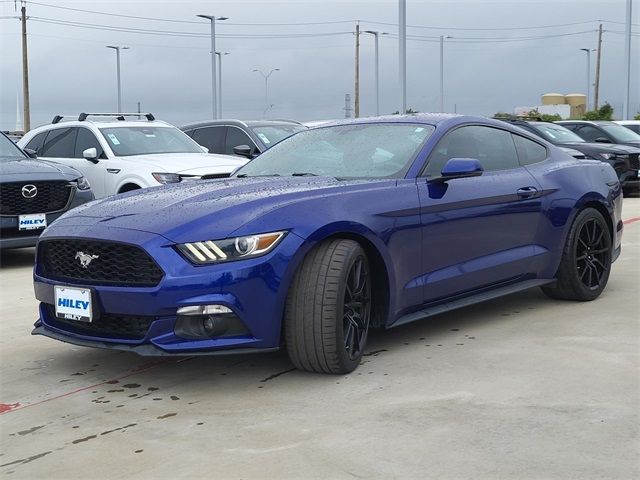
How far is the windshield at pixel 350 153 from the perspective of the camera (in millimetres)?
5145

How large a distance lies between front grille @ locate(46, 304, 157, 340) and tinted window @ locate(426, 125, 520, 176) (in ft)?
6.44

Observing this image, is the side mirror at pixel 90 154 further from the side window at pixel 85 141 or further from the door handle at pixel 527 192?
the door handle at pixel 527 192

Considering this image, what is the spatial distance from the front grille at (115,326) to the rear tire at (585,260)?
10.5ft

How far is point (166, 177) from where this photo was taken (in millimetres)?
10109

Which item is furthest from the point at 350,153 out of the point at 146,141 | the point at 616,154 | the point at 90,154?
the point at 616,154

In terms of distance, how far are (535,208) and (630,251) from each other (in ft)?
11.6

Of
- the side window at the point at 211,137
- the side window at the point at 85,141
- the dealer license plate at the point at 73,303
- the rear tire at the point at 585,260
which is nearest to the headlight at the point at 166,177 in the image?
the side window at the point at 85,141

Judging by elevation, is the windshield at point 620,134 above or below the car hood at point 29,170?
above

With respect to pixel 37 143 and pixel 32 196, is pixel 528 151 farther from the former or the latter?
pixel 37 143

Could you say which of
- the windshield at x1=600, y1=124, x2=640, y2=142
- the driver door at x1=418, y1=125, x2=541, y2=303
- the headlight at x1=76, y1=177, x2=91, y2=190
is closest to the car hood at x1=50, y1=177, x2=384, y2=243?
the driver door at x1=418, y1=125, x2=541, y2=303

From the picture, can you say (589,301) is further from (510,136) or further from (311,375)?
(311,375)

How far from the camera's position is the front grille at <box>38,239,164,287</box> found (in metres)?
4.16

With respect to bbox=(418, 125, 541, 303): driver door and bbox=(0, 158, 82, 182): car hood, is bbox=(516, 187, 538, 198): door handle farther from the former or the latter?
bbox=(0, 158, 82, 182): car hood

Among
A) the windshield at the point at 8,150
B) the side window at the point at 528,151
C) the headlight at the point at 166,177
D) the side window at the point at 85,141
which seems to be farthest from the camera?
the side window at the point at 85,141
